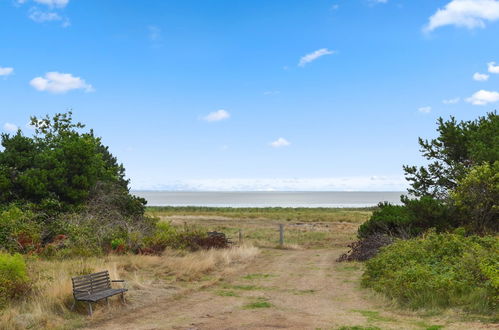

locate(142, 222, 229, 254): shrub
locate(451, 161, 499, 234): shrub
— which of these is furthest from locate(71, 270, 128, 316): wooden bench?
locate(451, 161, 499, 234): shrub

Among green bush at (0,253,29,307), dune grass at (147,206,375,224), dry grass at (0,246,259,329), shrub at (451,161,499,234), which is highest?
shrub at (451,161,499,234)

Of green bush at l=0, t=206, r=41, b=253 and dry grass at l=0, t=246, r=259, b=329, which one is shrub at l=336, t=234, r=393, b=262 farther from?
green bush at l=0, t=206, r=41, b=253

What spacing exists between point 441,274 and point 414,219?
991cm

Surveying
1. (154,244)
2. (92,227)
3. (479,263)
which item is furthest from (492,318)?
(92,227)

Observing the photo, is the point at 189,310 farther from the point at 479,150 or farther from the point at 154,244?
the point at 479,150

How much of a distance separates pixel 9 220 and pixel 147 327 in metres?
12.5

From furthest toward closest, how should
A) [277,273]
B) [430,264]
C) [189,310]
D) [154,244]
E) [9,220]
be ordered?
[154,244] → [9,220] → [277,273] → [430,264] → [189,310]

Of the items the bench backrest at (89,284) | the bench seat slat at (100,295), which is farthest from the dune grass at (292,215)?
the bench seat slat at (100,295)

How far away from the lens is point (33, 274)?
1318 cm

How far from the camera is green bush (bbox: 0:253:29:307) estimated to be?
11172 mm

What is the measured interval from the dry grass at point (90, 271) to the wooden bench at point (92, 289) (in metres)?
0.33

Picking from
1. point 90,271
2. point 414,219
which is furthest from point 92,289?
point 414,219

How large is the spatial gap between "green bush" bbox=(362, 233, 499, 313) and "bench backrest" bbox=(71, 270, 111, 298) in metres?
7.38

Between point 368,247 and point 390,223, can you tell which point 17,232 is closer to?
point 368,247
